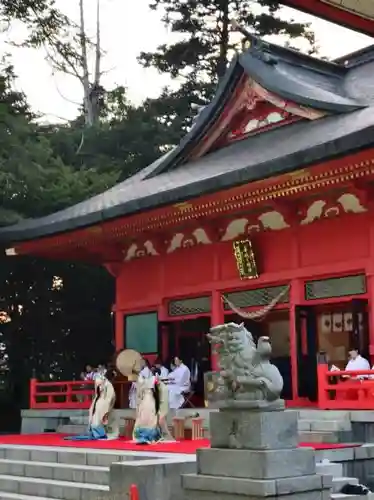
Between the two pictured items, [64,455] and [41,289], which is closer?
[64,455]

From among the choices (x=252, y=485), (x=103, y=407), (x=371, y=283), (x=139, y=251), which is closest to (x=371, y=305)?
(x=371, y=283)

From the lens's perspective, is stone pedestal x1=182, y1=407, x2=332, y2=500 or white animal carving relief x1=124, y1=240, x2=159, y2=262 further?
white animal carving relief x1=124, y1=240, x2=159, y2=262

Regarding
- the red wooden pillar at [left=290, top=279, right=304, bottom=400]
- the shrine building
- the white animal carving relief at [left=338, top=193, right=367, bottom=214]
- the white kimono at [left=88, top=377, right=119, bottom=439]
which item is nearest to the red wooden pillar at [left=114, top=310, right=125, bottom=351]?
the shrine building

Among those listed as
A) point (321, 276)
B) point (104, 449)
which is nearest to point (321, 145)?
point (321, 276)

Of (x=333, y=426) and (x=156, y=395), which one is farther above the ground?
(x=156, y=395)

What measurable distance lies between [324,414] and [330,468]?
2319 millimetres

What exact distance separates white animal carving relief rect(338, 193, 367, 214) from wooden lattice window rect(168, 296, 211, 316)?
11.9 feet

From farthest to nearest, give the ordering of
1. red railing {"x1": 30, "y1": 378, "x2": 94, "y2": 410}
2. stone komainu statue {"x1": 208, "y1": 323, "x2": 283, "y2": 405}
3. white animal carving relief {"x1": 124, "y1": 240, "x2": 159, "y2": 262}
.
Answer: white animal carving relief {"x1": 124, "y1": 240, "x2": 159, "y2": 262}
red railing {"x1": 30, "y1": 378, "x2": 94, "y2": 410}
stone komainu statue {"x1": 208, "y1": 323, "x2": 283, "y2": 405}

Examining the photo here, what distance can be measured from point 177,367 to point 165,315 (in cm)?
181

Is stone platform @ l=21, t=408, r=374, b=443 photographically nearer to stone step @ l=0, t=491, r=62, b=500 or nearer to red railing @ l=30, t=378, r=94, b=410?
stone step @ l=0, t=491, r=62, b=500

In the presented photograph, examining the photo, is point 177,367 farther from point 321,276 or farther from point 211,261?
point 321,276

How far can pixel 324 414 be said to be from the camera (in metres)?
10.4

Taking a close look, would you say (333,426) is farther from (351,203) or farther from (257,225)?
(257,225)

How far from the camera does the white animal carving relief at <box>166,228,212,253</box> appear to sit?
14.8 metres
